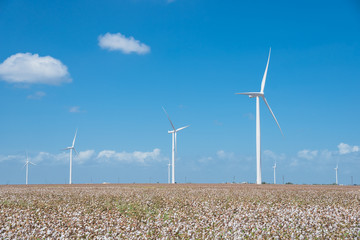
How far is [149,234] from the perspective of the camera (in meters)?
15.0

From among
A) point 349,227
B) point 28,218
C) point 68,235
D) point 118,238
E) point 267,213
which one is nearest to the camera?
point 118,238

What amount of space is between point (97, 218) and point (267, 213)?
369 inches

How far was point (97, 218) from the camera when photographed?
60.8 feet

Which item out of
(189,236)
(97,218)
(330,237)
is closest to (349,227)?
(330,237)

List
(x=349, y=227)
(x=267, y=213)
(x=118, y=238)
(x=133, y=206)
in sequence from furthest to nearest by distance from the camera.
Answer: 1. (x=133, y=206)
2. (x=267, y=213)
3. (x=349, y=227)
4. (x=118, y=238)

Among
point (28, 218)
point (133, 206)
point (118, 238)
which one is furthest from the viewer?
point (133, 206)

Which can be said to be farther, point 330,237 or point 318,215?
point 318,215

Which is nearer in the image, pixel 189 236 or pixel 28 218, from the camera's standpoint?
pixel 189 236

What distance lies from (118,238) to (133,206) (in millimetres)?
10758

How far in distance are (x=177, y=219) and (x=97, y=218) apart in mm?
4035

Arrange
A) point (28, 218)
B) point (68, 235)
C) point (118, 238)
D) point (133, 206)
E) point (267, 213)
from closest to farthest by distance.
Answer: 1. point (118, 238)
2. point (68, 235)
3. point (28, 218)
4. point (267, 213)
5. point (133, 206)

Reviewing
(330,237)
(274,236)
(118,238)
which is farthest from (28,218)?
(330,237)

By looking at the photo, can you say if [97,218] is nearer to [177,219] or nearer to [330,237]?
[177,219]

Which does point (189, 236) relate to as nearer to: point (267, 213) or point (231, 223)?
point (231, 223)
